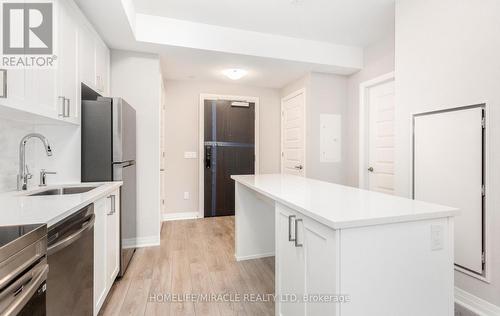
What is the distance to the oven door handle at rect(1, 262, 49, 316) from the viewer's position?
750mm

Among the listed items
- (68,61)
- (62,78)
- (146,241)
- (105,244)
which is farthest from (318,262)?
(146,241)

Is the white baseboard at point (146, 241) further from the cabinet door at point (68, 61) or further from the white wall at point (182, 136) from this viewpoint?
the cabinet door at point (68, 61)

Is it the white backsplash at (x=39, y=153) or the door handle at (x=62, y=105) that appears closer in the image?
the white backsplash at (x=39, y=153)

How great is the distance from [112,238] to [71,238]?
0.86 meters

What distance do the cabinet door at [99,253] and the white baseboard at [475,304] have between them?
2.57 metres

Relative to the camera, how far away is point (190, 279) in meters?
2.29

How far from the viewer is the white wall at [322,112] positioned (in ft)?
12.8

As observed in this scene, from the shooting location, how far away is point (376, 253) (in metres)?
1.09

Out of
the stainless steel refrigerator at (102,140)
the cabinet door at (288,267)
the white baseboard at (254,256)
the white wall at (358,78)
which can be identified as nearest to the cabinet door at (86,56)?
the stainless steel refrigerator at (102,140)

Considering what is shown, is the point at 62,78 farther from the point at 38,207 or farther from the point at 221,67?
the point at 221,67

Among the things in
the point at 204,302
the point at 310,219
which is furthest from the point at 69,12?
the point at 204,302

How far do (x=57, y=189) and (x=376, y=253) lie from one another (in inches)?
85.6

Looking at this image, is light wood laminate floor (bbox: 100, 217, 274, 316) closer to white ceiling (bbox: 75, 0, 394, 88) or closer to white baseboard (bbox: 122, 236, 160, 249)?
white baseboard (bbox: 122, 236, 160, 249)

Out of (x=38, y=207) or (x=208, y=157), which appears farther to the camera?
(x=208, y=157)
